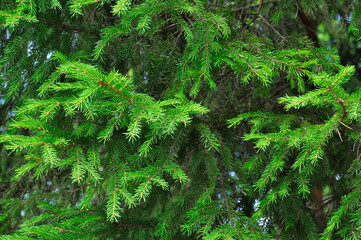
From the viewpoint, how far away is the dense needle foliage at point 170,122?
79.2 inches

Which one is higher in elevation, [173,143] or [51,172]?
[173,143]

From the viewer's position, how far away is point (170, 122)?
6.59ft

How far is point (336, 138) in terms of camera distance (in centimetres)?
303

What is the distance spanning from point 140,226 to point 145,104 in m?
1.12

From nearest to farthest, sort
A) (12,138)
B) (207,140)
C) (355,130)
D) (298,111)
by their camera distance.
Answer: (12,138)
(355,130)
(207,140)
(298,111)

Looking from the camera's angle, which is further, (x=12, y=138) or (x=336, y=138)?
(x=336, y=138)

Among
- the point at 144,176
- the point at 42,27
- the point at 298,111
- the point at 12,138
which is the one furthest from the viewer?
the point at 298,111

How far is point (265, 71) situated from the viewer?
2170 mm

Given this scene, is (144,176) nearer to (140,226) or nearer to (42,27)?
(140,226)

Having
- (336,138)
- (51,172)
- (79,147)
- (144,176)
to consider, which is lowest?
(51,172)

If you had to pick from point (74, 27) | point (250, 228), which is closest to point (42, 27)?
point (74, 27)

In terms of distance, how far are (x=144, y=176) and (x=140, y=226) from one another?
74 centimetres

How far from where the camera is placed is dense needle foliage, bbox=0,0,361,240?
201 cm

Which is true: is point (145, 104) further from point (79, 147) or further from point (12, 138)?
Result: point (12, 138)
